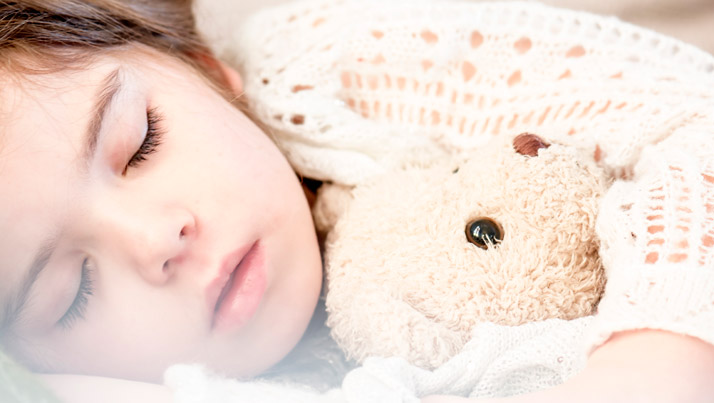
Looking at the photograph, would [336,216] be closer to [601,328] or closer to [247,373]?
[247,373]

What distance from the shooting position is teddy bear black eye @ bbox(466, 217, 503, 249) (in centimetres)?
66

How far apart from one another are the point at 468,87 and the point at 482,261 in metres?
0.36

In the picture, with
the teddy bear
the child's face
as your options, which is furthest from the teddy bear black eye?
the child's face

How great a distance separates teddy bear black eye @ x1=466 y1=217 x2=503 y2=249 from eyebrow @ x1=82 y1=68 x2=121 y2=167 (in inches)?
16.8

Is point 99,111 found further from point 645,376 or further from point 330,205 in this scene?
point 645,376

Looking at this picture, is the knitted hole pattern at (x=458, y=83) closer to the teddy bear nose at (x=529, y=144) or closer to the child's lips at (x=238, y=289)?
the teddy bear nose at (x=529, y=144)

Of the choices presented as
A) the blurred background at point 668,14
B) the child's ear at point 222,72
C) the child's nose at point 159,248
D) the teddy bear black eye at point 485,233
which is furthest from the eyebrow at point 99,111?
the blurred background at point 668,14

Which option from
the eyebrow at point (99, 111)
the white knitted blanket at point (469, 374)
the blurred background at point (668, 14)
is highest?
the blurred background at point (668, 14)

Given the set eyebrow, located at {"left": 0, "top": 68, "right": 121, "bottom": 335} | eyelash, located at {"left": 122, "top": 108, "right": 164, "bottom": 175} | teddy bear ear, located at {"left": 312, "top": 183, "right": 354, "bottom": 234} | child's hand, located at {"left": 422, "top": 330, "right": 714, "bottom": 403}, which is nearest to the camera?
child's hand, located at {"left": 422, "top": 330, "right": 714, "bottom": 403}

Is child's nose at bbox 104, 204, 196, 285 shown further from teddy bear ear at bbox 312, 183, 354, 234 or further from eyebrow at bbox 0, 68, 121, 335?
teddy bear ear at bbox 312, 183, 354, 234

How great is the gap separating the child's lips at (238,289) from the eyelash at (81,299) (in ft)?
0.41

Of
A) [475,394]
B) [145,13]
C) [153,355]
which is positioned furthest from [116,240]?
[145,13]

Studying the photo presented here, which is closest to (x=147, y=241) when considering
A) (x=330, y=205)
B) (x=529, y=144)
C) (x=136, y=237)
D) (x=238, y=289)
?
(x=136, y=237)

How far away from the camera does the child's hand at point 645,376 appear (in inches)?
18.9
